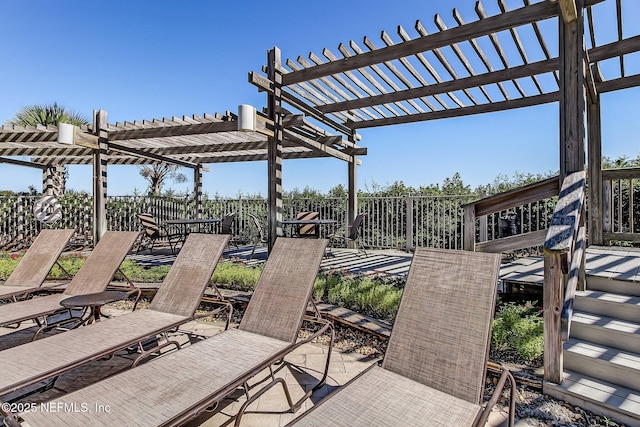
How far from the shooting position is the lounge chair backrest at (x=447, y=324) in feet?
6.04

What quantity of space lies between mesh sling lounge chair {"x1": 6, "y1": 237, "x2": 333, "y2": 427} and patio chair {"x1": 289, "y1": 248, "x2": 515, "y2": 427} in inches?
19.9

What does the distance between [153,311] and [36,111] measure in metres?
14.2

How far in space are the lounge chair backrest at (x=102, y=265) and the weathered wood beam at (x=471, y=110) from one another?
5315 millimetres

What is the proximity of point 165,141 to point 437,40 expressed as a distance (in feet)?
20.5

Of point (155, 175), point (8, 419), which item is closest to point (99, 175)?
point (8, 419)

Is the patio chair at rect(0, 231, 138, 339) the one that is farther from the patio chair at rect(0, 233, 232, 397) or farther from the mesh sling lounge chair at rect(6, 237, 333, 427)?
the mesh sling lounge chair at rect(6, 237, 333, 427)

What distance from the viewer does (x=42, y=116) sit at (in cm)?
1267

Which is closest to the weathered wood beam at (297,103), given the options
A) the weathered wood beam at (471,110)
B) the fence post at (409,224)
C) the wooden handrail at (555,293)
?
the weathered wood beam at (471,110)

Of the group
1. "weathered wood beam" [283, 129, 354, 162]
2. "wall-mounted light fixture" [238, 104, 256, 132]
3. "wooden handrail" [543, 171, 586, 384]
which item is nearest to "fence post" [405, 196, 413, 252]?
"weathered wood beam" [283, 129, 354, 162]

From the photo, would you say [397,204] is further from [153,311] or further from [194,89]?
[194,89]

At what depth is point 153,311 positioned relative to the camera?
3.21 m

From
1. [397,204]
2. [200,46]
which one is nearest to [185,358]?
[397,204]

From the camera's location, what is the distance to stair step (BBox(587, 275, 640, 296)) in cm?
305

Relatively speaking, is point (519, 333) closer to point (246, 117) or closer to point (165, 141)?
point (246, 117)
